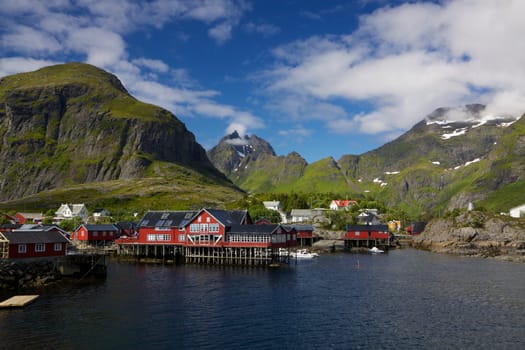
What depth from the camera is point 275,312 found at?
50.5 meters

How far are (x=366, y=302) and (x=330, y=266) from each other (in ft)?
117

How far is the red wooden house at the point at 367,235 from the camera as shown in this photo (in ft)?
Answer: 458

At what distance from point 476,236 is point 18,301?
126 meters

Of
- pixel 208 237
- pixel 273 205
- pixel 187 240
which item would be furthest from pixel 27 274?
pixel 273 205

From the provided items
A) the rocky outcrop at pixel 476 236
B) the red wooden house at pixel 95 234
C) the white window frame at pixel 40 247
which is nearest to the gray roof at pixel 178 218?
the red wooden house at pixel 95 234

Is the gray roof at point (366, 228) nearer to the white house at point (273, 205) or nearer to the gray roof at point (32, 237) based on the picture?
the white house at point (273, 205)

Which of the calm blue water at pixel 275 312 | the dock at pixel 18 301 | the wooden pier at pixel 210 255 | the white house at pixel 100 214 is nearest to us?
the calm blue water at pixel 275 312

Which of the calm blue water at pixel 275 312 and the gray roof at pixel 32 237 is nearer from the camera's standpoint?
the calm blue water at pixel 275 312

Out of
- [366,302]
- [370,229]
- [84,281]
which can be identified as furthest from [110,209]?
[366,302]

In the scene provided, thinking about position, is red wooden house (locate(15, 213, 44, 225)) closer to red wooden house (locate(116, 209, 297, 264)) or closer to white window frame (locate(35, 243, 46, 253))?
red wooden house (locate(116, 209, 297, 264))

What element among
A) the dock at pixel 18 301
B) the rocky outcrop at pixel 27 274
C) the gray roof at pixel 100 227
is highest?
the gray roof at pixel 100 227

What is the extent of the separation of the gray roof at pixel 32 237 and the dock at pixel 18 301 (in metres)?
12.7

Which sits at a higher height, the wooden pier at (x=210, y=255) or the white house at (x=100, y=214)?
the white house at (x=100, y=214)

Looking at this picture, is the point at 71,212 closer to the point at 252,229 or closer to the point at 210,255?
the point at 210,255
